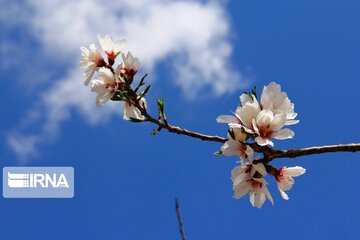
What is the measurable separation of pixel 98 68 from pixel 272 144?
1107 millimetres

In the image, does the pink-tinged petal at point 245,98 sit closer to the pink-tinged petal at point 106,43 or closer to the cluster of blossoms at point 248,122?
the cluster of blossoms at point 248,122

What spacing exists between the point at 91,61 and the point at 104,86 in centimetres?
28

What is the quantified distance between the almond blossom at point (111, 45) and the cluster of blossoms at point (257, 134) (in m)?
0.84

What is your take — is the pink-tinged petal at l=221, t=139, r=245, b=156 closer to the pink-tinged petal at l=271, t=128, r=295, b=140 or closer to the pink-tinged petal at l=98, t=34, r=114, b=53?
the pink-tinged petal at l=271, t=128, r=295, b=140

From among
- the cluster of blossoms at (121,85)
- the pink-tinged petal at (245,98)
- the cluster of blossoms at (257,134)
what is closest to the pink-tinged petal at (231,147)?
the cluster of blossoms at (257,134)

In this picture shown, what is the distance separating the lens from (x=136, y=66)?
2781 millimetres

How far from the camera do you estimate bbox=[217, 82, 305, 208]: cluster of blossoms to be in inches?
91.4

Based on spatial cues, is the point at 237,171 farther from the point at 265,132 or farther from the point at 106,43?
the point at 106,43

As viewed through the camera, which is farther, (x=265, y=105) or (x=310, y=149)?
(x=265, y=105)

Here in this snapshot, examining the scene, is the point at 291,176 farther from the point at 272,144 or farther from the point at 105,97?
the point at 105,97

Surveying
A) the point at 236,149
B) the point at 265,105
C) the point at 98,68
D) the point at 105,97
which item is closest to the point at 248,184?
the point at 236,149

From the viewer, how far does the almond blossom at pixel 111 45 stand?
9.60 ft

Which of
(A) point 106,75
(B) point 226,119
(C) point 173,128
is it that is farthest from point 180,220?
(A) point 106,75

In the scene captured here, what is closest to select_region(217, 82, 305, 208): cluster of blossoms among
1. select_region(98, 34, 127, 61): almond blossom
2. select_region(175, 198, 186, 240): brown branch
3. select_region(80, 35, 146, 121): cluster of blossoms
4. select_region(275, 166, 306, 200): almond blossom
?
select_region(275, 166, 306, 200): almond blossom
